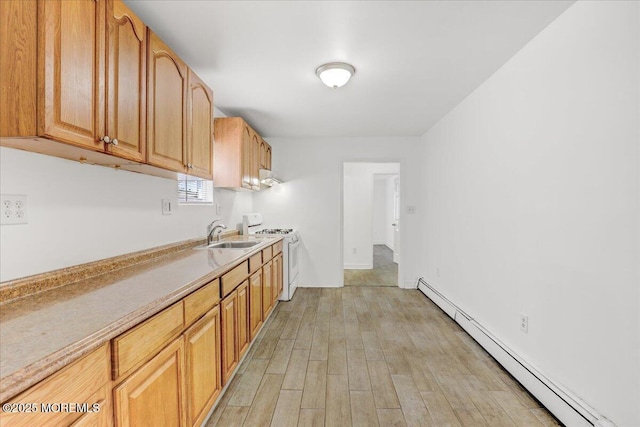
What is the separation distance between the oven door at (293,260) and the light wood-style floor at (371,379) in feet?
2.49

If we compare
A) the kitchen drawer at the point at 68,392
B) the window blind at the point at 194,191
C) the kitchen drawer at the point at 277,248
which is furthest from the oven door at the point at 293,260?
the kitchen drawer at the point at 68,392

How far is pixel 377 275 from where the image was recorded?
18.3 feet

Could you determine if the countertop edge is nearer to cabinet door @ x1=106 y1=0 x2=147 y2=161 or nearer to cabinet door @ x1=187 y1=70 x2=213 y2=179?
cabinet door @ x1=106 y1=0 x2=147 y2=161

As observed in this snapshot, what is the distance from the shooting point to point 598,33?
5.00ft

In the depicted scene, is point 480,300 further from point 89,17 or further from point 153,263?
point 89,17

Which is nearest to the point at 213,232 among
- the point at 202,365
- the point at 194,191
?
the point at 194,191

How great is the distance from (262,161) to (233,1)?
2558 millimetres

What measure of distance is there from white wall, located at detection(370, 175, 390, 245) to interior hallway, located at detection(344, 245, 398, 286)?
8.00ft

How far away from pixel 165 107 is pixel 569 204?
2458 millimetres

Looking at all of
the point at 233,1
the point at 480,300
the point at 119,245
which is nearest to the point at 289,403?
the point at 119,245

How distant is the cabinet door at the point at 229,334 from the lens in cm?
190

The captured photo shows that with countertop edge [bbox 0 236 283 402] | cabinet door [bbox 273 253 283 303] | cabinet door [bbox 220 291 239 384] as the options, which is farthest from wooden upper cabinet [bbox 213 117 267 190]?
countertop edge [bbox 0 236 283 402]

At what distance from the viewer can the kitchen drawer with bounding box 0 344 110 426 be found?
69cm

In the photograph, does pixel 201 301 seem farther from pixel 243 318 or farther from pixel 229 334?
pixel 243 318
